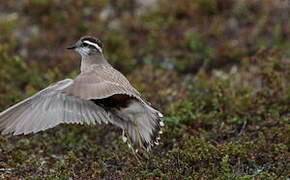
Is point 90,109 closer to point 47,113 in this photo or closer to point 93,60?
point 47,113

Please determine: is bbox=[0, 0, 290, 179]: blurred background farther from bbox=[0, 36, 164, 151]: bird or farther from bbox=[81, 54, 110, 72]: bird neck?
bbox=[81, 54, 110, 72]: bird neck

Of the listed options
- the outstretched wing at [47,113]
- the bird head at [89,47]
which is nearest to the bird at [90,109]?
the outstretched wing at [47,113]

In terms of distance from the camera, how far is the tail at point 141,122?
27.5 feet

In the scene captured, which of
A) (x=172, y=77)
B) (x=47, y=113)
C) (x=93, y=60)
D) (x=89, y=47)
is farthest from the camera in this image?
(x=172, y=77)

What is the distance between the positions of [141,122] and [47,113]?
4.06 ft

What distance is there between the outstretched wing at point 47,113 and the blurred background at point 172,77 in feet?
2.29

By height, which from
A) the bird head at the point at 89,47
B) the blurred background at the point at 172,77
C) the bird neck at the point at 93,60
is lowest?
the blurred background at the point at 172,77

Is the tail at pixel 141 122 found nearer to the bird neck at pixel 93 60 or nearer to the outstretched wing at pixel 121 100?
the outstretched wing at pixel 121 100

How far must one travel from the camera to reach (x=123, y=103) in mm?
8320

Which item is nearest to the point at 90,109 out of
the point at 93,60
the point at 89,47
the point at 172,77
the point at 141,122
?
the point at 141,122

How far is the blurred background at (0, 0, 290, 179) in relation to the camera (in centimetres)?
860

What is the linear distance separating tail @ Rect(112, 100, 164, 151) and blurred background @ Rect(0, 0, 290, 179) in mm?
298

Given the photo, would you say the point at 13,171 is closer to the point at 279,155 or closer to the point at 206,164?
the point at 206,164

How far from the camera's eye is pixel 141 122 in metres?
8.50
